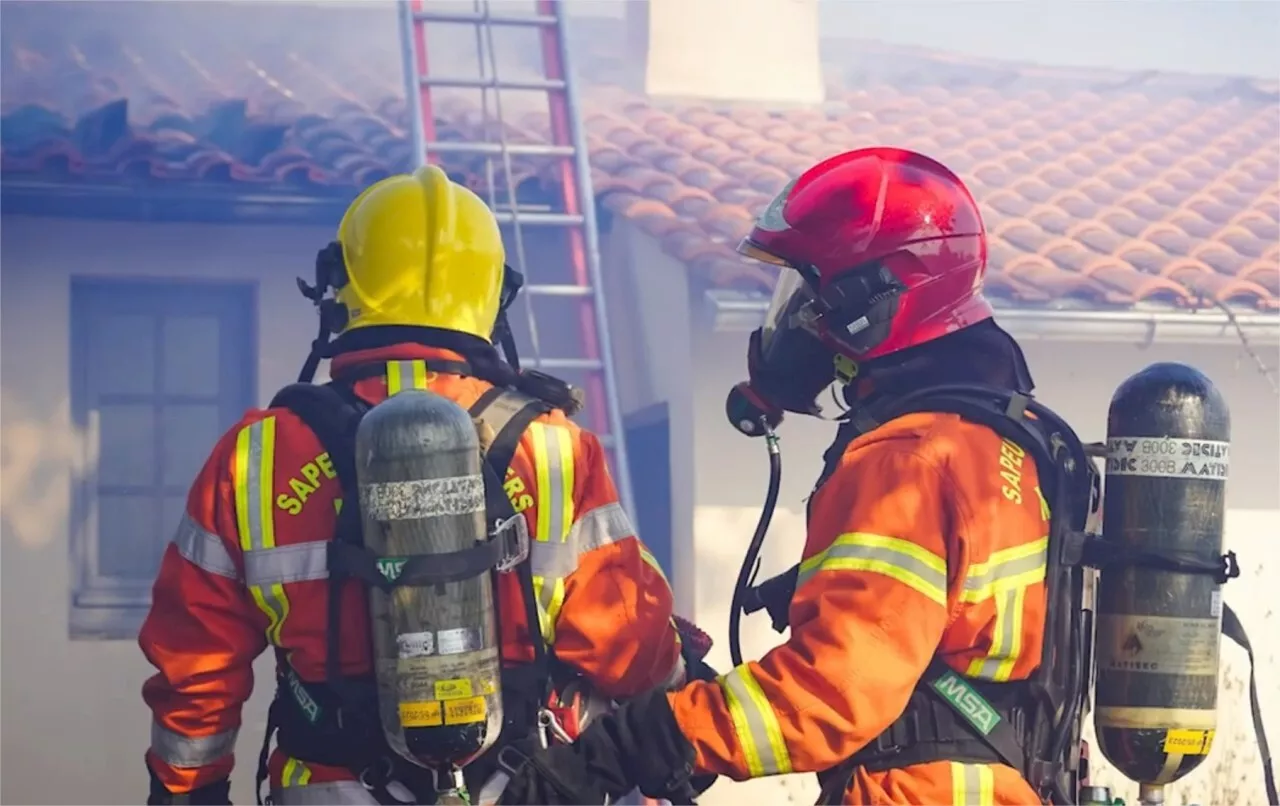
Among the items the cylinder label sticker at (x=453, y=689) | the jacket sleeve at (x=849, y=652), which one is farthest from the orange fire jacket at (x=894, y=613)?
the cylinder label sticker at (x=453, y=689)

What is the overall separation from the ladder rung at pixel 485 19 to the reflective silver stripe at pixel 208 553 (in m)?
4.19

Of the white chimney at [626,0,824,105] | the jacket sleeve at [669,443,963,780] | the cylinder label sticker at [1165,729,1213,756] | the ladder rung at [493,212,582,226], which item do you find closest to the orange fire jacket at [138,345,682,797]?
the jacket sleeve at [669,443,963,780]

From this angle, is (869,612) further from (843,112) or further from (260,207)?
(843,112)

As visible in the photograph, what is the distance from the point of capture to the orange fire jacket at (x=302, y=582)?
9.76 feet

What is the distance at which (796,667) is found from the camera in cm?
267

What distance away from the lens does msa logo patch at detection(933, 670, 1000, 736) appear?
2768 millimetres

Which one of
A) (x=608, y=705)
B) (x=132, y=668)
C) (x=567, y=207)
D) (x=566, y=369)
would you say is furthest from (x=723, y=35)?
(x=608, y=705)

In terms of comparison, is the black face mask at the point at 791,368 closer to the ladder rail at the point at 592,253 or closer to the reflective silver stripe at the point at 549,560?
the reflective silver stripe at the point at 549,560

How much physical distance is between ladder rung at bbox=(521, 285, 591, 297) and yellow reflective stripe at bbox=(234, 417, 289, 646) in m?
3.26

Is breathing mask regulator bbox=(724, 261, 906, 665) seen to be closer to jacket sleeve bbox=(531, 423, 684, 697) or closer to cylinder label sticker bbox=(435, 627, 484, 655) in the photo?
jacket sleeve bbox=(531, 423, 684, 697)

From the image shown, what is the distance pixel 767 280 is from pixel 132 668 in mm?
2689

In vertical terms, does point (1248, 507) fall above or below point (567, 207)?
below

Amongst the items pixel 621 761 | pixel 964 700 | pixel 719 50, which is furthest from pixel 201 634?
pixel 719 50

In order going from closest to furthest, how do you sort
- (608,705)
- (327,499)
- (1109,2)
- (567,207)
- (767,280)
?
(327,499) → (608,705) → (767,280) → (567,207) → (1109,2)
